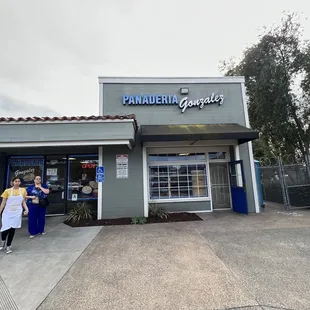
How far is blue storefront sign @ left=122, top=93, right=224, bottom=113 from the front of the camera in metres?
7.92

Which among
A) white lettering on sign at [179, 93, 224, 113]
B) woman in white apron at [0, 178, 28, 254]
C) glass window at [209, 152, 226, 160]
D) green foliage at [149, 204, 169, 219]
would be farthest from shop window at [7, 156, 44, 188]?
glass window at [209, 152, 226, 160]

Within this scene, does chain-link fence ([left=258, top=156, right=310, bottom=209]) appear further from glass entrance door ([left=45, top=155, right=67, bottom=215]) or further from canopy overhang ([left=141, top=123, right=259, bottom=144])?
glass entrance door ([left=45, top=155, right=67, bottom=215])

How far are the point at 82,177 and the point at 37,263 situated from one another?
15.6ft

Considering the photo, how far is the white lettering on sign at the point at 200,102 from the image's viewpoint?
803 cm

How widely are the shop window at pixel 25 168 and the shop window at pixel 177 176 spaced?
203 inches

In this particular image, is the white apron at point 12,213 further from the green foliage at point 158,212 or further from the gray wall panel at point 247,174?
the gray wall panel at point 247,174

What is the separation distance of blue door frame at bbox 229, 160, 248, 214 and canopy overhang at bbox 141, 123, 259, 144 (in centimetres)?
124

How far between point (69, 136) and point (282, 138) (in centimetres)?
1147

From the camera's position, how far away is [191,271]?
3211 mm

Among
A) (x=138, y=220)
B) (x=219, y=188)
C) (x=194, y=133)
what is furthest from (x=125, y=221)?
(x=219, y=188)

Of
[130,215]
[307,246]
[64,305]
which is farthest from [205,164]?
[64,305]

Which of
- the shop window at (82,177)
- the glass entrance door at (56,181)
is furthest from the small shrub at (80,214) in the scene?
the glass entrance door at (56,181)

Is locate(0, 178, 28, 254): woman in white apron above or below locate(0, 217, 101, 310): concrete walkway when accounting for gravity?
above

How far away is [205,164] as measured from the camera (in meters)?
Result: 8.27
